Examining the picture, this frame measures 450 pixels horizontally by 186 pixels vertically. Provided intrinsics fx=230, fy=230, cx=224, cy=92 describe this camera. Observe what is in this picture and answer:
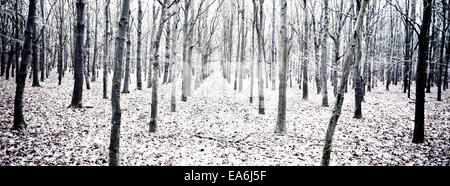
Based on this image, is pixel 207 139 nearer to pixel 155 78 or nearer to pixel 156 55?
pixel 155 78

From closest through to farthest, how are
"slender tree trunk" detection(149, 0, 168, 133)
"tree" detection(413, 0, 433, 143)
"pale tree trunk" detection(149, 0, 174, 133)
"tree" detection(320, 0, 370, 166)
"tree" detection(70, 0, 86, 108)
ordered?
"tree" detection(320, 0, 370, 166) < "tree" detection(413, 0, 433, 143) < "pale tree trunk" detection(149, 0, 174, 133) < "slender tree trunk" detection(149, 0, 168, 133) < "tree" detection(70, 0, 86, 108)

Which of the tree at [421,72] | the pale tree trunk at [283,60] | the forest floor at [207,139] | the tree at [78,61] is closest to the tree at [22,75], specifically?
the forest floor at [207,139]

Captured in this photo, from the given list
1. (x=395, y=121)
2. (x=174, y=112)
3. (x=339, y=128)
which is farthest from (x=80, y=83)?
(x=395, y=121)

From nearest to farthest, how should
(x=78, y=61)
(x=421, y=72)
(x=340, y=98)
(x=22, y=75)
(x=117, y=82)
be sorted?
(x=117, y=82) → (x=340, y=98) → (x=22, y=75) → (x=421, y=72) → (x=78, y=61)

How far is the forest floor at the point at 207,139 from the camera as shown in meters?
5.60

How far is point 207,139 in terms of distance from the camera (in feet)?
24.0

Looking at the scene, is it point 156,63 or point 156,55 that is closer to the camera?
point 156,55

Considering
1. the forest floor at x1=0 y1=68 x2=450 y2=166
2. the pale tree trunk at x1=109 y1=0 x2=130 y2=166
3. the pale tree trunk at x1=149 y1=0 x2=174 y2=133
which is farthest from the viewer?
the pale tree trunk at x1=149 y1=0 x2=174 y2=133

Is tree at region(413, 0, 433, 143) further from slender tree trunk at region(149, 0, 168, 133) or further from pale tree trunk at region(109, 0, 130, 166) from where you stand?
pale tree trunk at region(109, 0, 130, 166)

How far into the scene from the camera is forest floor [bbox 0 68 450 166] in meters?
5.60

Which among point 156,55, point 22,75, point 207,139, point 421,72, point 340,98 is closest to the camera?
point 340,98

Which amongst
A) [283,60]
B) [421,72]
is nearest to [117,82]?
[283,60]

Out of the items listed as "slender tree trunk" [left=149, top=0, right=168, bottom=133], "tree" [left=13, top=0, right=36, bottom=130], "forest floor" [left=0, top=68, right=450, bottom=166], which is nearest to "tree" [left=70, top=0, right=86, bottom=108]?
"forest floor" [left=0, top=68, right=450, bottom=166]
